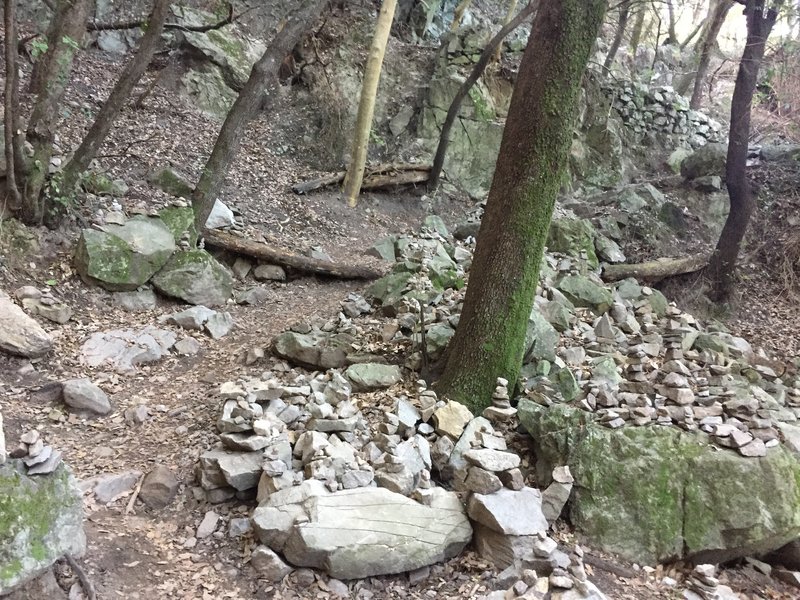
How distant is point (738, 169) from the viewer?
31.8 feet

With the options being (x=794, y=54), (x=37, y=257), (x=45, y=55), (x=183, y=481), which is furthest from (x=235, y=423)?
(x=794, y=54)

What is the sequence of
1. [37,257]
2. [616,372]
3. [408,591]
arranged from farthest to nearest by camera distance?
[37,257]
[616,372]
[408,591]

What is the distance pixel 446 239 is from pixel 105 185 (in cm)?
566

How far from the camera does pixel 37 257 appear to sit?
6234 mm

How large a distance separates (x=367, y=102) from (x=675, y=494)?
888 centimetres

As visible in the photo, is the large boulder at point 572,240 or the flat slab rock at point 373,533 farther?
the large boulder at point 572,240

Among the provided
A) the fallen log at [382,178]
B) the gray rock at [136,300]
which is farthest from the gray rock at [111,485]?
the fallen log at [382,178]

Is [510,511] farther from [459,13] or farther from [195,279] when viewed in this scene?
[459,13]

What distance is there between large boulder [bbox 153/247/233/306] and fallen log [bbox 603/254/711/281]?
6216 mm

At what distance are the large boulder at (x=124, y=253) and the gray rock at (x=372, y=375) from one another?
3.27m

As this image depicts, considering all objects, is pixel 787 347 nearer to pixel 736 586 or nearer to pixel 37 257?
pixel 736 586

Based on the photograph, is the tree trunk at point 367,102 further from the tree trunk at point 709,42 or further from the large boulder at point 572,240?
the tree trunk at point 709,42

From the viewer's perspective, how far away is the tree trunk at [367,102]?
10.1m

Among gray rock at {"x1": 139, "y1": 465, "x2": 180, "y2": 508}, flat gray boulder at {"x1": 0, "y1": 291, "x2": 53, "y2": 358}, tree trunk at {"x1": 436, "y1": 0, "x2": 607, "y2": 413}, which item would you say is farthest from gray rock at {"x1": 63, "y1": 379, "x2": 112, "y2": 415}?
tree trunk at {"x1": 436, "y1": 0, "x2": 607, "y2": 413}
